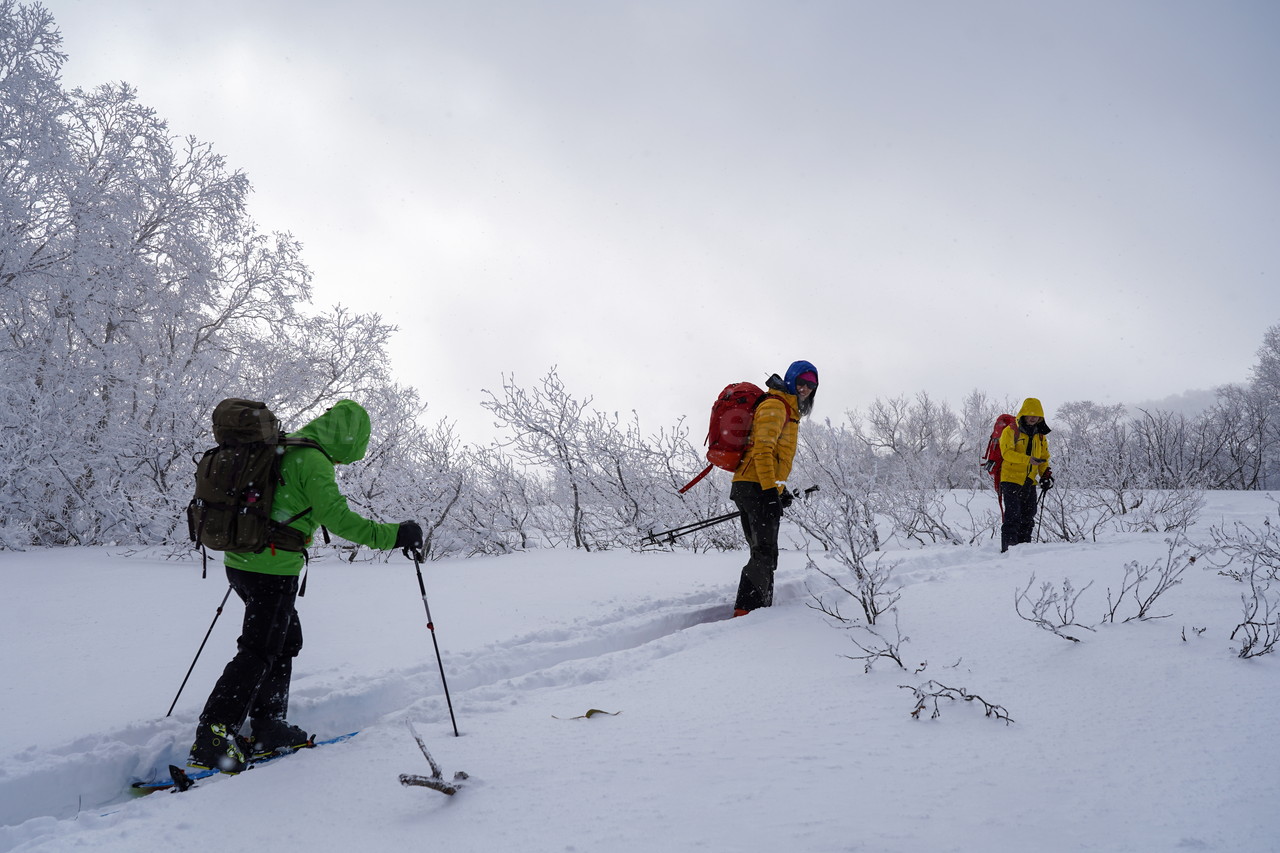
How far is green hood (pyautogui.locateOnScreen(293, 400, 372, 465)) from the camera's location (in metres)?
2.89

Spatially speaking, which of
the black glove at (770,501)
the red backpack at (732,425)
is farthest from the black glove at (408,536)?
the black glove at (770,501)

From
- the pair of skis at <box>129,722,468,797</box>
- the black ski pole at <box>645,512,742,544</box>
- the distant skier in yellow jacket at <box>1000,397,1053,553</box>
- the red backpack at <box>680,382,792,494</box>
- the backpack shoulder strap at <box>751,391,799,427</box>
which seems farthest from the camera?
the distant skier in yellow jacket at <box>1000,397,1053,553</box>

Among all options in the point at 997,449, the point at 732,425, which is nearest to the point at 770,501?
the point at 732,425

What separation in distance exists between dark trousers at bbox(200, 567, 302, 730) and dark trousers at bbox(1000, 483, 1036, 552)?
6.66 meters

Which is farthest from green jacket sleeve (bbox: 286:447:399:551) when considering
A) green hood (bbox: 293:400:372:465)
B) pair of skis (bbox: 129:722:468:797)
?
pair of skis (bbox: 129:722:468:797)

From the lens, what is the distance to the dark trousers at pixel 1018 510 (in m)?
6.65

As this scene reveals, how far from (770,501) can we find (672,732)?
2156 millimetres

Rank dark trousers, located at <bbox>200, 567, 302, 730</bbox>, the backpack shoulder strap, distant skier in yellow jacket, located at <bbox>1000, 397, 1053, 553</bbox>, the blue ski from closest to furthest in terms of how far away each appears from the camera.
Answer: the blue ski
dark trousers, located at <bbox>200, 567, 302, 730</bbox>
the backpack shoulder strap
distant skier in yellow jacket, located at <bbox>1000, 397, 1053, 553</bbox>

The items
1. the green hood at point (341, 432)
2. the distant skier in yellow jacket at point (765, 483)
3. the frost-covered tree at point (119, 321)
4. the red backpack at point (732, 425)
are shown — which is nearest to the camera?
the green hood at point (341, 432)

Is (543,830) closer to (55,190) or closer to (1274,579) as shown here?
(1274,579)

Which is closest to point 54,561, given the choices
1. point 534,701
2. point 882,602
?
point 534,701

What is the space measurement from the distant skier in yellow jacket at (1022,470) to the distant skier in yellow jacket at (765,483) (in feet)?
11.2

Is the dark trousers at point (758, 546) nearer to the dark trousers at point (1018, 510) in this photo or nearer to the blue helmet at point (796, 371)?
the blue helmet at point (796, 371)

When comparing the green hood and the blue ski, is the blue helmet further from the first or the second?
the blue ski
